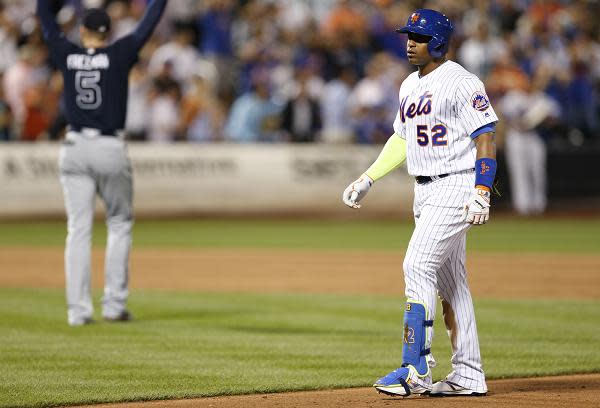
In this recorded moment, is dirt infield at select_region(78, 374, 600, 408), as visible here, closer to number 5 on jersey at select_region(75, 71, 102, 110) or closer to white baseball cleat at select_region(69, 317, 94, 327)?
white baseball cleat at select_region(69, 317, 94, 327)

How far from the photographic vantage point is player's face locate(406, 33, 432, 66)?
600 cm

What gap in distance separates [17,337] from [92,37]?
2.39 m

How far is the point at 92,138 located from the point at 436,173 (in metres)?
3.70

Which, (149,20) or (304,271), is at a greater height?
(149,20)

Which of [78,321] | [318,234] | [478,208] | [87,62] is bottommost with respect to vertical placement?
[318,234]

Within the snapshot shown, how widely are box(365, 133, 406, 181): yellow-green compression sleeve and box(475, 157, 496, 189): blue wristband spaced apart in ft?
2.00

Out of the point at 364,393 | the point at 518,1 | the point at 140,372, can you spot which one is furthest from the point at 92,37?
the point at 518,1

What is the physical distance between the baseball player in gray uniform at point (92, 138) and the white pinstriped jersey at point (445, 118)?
3.42 metres

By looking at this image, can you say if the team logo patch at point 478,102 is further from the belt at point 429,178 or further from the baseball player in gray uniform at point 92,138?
the baseball player in gray uniform at point 92,138

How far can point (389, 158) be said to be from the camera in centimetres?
633

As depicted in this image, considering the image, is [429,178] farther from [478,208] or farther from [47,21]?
[47,21]

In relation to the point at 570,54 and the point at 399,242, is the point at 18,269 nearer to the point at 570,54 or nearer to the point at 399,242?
the point at 399,242

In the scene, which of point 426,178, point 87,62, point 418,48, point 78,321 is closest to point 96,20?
point 87,62

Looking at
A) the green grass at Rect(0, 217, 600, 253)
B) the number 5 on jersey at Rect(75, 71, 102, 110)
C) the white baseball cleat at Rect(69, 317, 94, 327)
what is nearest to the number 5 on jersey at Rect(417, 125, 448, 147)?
the number 5 on jersey at Rect(75, 71, 102, 110)
